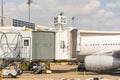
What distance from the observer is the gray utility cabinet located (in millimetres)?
36656

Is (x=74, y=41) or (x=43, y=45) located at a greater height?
(x=74, y=41)

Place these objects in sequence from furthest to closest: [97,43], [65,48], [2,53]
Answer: [97,43] → [65,48] → [2,53]

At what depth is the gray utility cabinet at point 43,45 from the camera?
36.7 metres

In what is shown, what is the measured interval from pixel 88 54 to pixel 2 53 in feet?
36.7

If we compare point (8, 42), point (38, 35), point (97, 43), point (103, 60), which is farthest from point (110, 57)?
point (8, 42)

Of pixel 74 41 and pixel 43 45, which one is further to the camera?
pixel 74 41

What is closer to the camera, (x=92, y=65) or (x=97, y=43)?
(x=92, y=65)

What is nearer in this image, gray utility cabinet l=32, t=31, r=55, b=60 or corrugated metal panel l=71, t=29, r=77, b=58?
gray utility cabinet l=32, t=31, r=55, b=60

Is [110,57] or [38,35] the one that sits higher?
[38,35]

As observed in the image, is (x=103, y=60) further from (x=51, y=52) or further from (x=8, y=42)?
(x=8, y=42)

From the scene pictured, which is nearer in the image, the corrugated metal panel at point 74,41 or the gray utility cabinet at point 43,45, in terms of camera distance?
the gray utility cabinet at point 43,45

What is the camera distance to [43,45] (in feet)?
121

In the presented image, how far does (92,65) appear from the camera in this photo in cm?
3691

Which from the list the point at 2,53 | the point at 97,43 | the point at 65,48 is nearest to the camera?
the point at 2,53
